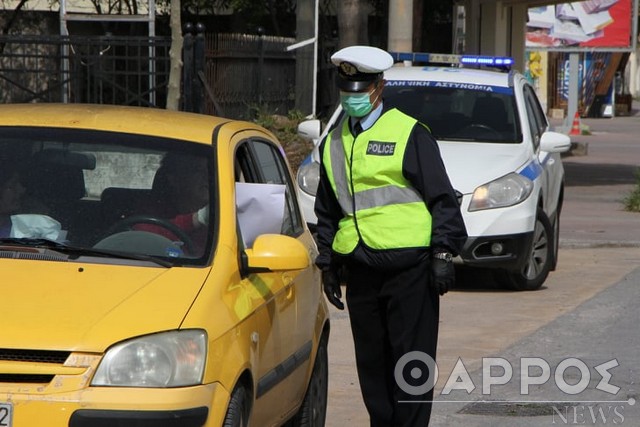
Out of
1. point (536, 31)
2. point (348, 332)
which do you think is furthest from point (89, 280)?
point (536, 31)

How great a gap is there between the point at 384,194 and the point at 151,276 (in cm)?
Answer: 127

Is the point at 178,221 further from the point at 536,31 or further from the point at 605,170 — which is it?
the point at 536,31

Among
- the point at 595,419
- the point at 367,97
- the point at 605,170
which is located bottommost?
the point at 605,170

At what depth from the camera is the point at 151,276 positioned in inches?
185

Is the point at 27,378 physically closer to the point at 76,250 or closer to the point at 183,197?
the point at 76,250

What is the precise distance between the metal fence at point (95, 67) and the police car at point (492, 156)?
6115 mm

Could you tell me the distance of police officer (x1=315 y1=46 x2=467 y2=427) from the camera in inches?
218

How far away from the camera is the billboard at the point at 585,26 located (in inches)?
1464

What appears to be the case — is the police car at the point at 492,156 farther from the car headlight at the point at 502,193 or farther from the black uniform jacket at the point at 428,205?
the black uniform jacket at the point at 428,205

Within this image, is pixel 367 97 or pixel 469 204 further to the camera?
pixel 469 204

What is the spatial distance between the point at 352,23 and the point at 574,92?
1798cm

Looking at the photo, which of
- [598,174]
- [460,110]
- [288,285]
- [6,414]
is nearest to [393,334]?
[288,285]

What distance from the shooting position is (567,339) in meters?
8.74

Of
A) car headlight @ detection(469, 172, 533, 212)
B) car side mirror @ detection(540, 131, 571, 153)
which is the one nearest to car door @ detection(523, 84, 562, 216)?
car side mirror @ detection(540, 131, 571, 153)
